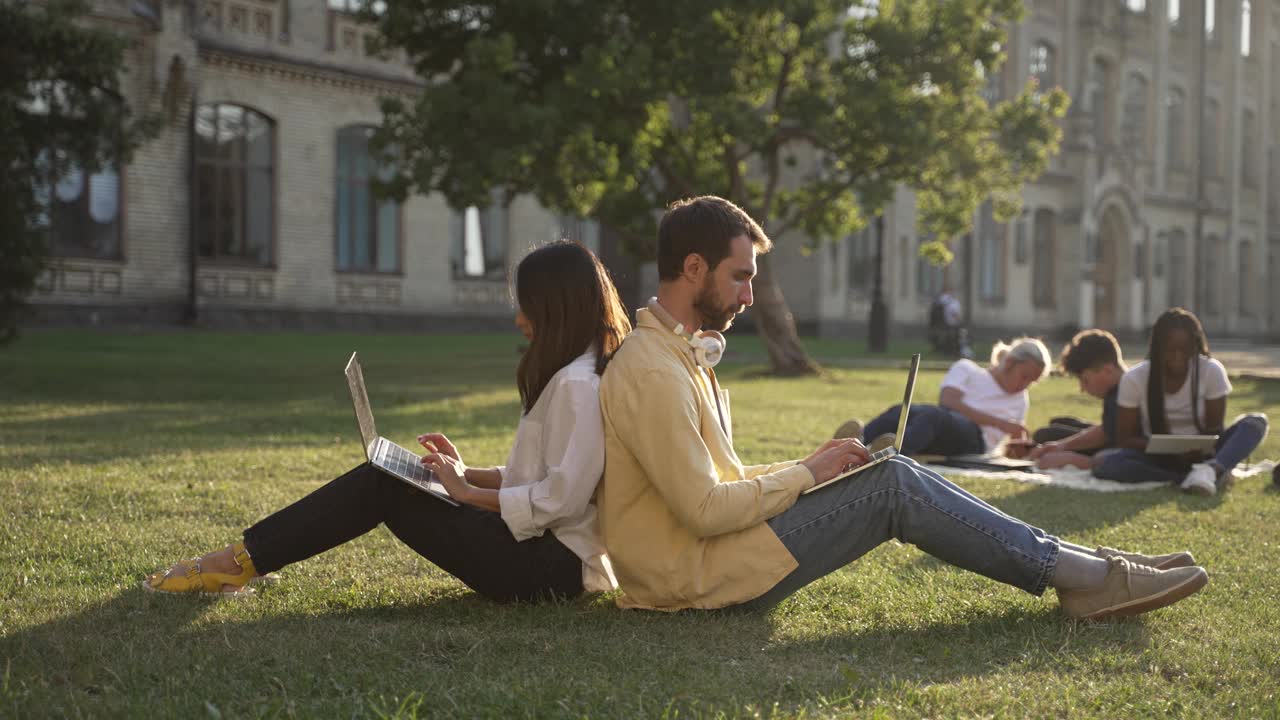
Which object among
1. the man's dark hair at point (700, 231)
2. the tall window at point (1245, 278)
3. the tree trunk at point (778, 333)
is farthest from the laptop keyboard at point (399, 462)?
the tall window at point (1245, 278)

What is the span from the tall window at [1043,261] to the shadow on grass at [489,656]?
142ft

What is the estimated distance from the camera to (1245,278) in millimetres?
56656

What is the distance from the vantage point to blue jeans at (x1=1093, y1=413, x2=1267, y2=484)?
8.73 m

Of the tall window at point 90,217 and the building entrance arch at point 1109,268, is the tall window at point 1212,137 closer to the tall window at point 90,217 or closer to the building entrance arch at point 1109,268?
the building entrance arch at point 1109,268

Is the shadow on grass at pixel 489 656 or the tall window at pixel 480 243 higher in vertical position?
the tall window at pixel 480 243

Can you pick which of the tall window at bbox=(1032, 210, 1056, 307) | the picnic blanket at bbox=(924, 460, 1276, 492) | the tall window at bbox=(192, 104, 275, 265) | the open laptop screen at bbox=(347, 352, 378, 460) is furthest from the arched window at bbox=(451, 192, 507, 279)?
the open laptop screen at bbox=(347, 352, 378, 460)

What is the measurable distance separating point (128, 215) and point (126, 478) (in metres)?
21.3

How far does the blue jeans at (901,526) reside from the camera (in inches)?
172

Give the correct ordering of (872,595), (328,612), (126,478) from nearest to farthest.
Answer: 1. (328,612)
2. (872,595)
3. (126,478)

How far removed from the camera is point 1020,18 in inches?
814

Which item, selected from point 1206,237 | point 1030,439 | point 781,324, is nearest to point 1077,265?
point 1206,237

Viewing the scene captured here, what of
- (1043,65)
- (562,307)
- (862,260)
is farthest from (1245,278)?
(562,307)

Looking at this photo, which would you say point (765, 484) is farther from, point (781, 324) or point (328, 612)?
point (781, 324)

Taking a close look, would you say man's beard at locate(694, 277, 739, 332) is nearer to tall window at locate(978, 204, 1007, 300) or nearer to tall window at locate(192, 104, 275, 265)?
tall window at locate(192, 104, 275, 265)
